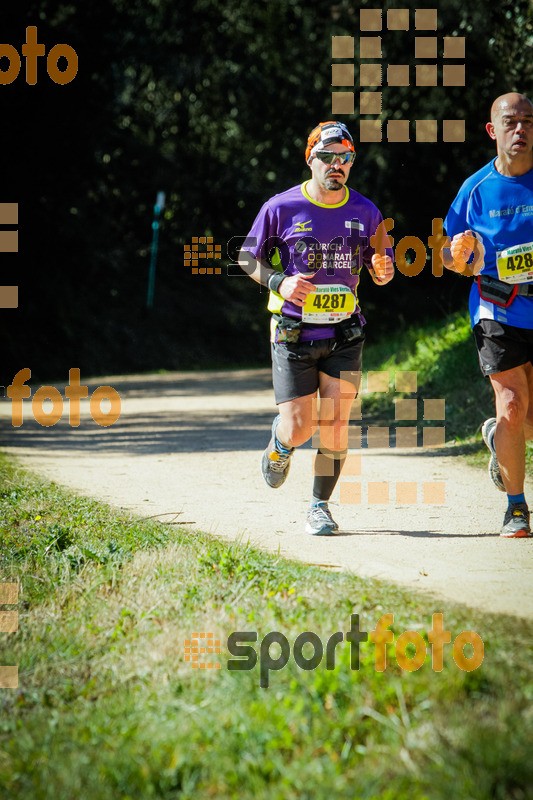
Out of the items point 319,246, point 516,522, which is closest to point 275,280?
point 319,246

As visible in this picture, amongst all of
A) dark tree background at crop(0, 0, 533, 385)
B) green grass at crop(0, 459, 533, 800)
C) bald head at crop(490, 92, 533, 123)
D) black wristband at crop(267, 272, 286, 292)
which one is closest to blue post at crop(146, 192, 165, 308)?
dark tree background at crop(0, 0, 533, 385)

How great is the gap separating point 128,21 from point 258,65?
17.3ft

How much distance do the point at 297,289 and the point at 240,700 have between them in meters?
2.42

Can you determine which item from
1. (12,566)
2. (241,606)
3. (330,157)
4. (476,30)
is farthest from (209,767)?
(476,30)

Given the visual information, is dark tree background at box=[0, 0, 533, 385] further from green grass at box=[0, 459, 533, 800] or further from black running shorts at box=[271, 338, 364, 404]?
green grass at box=[0, 459, 533, 800]

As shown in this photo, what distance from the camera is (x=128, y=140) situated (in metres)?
28.2

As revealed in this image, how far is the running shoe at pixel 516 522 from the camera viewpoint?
5113 millimetres

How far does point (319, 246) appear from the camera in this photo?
5.19 meters

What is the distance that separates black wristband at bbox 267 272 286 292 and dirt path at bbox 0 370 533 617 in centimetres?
140

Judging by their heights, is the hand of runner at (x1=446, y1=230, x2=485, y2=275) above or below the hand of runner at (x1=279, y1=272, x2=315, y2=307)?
above

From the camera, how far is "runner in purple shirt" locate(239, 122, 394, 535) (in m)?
5.18

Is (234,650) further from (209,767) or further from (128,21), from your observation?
(128,21)

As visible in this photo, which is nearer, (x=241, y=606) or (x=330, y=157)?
(x=241, y=606)

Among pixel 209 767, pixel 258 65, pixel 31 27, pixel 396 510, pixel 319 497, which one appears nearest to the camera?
pixel 209 767
